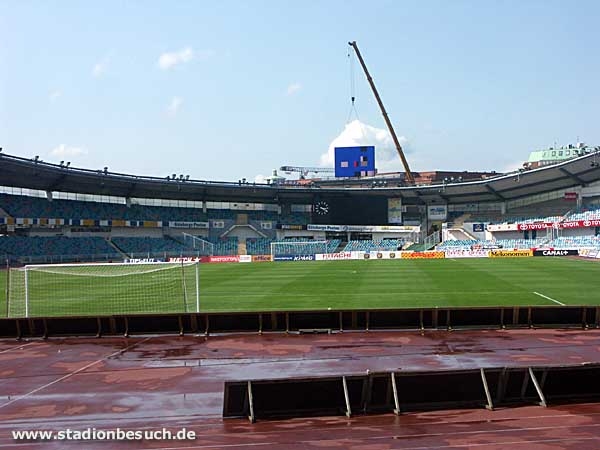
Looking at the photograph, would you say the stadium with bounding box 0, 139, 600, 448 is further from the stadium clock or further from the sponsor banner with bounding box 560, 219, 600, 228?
the sponsor banner with bounding box 560, 219, 600, 228

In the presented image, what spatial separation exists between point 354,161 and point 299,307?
66.7 meters

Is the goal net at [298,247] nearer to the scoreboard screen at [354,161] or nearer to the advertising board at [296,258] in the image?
the advertising board at [296,258]

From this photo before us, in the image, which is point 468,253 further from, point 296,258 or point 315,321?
point 315,321

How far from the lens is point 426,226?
9519 cm

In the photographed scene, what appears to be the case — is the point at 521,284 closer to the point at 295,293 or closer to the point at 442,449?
the point at 295,293

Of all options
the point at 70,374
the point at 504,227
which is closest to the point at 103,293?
the point at 70,374

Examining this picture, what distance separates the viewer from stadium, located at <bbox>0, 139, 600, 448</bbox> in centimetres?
1016

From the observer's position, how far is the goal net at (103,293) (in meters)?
26.4

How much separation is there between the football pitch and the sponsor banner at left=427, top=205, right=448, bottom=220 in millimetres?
47716

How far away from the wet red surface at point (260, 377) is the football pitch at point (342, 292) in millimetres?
8833

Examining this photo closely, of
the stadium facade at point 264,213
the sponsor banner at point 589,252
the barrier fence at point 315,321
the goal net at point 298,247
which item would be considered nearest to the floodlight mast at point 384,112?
the stadium facade at point 264,213

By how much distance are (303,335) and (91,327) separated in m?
6.96

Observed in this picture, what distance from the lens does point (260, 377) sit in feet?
42.3

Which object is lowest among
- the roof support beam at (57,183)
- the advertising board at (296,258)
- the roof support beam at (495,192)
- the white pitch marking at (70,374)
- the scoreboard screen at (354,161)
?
the white pitch marking at (70,374)
